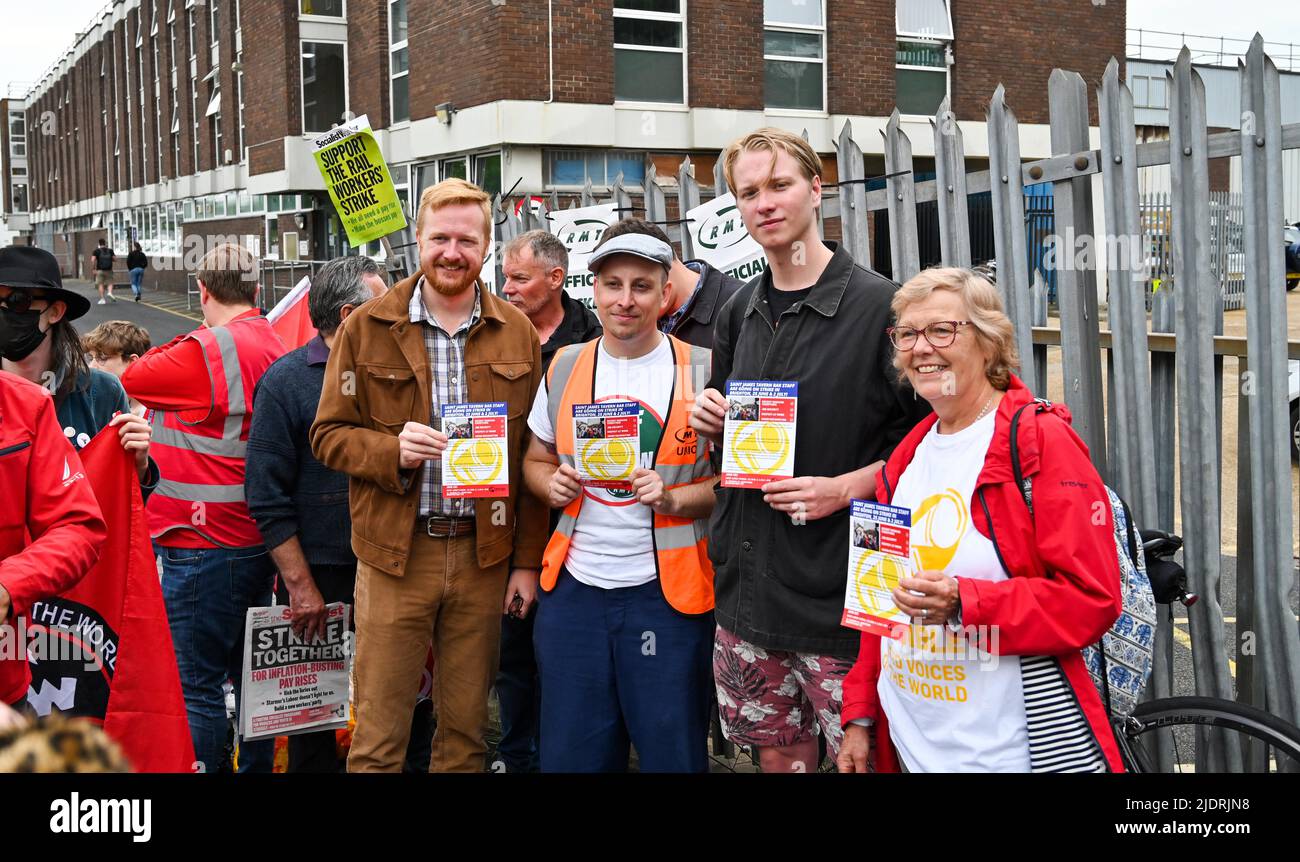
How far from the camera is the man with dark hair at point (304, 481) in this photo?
4.24 meters

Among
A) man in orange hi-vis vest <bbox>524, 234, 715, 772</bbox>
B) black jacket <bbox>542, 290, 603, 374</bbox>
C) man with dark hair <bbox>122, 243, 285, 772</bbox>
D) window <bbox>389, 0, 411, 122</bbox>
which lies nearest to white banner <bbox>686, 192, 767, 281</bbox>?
black jacket <bbox>542, 290, 603, 374</bbox>

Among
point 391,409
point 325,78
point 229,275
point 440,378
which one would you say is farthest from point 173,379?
point 325,78

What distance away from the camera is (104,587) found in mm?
3500

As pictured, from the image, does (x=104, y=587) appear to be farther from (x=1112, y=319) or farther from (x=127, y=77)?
(x=127, y=77)

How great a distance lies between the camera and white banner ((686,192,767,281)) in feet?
17.9

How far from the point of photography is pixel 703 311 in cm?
454

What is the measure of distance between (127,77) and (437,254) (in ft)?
166

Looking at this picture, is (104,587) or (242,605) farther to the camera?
(242,605)

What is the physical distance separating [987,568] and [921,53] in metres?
20.7

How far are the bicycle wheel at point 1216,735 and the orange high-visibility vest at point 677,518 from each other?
1283mm

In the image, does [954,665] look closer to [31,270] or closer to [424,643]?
[424,643]

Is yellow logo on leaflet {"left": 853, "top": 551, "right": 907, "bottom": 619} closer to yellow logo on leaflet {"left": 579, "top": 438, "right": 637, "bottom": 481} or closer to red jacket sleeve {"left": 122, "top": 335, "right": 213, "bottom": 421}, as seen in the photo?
yellow logo on leaflet {"left": 579, "top": 438, "right": 637, "bottom": 481}

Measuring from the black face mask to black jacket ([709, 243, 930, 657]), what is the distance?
2208 mm
